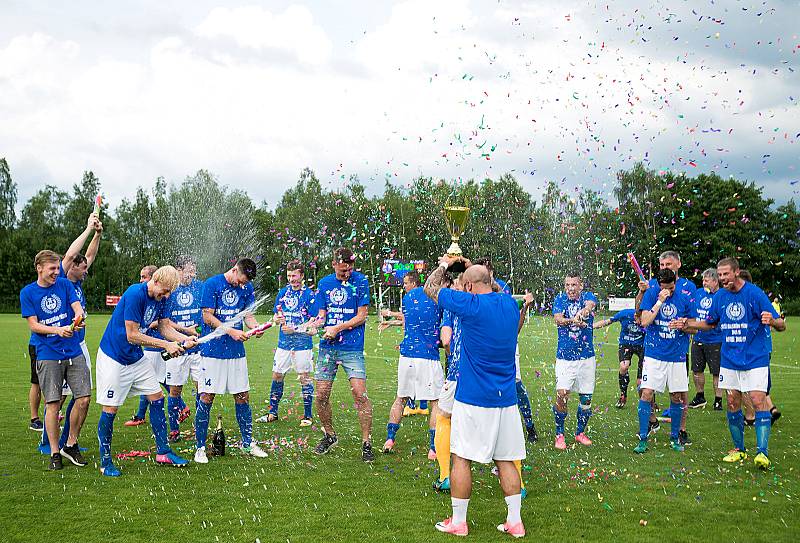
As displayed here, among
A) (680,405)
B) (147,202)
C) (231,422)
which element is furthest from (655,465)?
(147,202)

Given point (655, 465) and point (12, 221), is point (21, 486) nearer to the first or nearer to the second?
point (655, 465)

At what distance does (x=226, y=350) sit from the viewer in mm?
8258

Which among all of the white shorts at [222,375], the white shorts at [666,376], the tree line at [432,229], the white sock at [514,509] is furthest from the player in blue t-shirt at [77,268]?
the tree line at [432,229]

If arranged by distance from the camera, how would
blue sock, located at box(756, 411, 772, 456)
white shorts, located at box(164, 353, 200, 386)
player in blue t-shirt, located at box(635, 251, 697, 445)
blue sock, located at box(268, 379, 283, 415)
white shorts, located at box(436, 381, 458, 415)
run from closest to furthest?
white shorts, located at box(436, 381, 458, 415), blue sock, located at box(756, 411, 772, 456), player in blue t-shirt, located at box(635, 251, 697, 445), white shorts, located at box(164, 353, 200, 386), blue sock, located at box(268, 379, 283, 415)

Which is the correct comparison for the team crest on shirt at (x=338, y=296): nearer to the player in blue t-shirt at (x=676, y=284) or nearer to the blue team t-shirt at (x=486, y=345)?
the blue team t-shirt at (x=486, y=345)

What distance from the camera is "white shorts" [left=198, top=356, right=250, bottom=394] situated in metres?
8.17

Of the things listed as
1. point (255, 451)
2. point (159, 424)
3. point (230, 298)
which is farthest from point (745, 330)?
point (159, 424)

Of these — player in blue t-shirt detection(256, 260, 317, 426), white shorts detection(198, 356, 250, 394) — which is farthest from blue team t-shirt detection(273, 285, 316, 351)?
white shorts detection(198, 356, 250, 394)

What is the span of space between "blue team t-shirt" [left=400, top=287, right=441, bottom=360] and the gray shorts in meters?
3.99

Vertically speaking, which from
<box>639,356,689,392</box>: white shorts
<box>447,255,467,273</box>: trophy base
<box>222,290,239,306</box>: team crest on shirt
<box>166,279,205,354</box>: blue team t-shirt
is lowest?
<box>639,356,689,392</box>: white shorts

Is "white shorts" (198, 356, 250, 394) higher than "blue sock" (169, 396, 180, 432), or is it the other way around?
"white shorts" (198, 356, 250, 394)

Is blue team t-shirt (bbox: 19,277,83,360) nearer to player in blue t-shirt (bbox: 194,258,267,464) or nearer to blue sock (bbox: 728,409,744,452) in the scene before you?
player in blue t-shirt (bbox: 194,258,267,464)

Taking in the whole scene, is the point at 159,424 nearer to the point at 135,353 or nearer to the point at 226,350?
the point at 135,353

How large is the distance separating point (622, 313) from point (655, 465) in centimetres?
441
